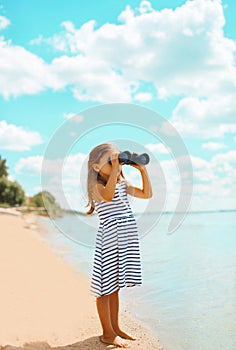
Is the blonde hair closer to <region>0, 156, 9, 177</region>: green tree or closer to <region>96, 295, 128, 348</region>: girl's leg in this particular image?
<region>96, 295, 128, 348</region>: girl's leg

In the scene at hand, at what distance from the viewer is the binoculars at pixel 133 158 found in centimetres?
318

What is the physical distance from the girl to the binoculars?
35mm

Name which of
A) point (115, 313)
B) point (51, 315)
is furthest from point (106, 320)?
point (51, 315)

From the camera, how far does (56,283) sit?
18.0 feet

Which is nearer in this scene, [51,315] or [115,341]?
[115,341]

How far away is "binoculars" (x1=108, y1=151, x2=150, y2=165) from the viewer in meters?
3.18

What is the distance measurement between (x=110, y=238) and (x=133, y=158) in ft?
1.93

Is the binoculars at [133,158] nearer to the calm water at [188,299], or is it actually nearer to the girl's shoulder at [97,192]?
the girl's shoulder at [97,192]

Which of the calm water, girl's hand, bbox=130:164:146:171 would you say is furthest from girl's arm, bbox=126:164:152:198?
the calm water

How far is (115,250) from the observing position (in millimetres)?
3146

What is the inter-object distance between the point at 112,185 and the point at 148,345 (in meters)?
1.22

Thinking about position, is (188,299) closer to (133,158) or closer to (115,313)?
(115,313)

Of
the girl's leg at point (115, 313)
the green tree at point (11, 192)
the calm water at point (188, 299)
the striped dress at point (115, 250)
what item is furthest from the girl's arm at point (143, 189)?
the green tree at point (11, 192)

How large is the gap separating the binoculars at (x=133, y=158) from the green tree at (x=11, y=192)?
48071 mm
